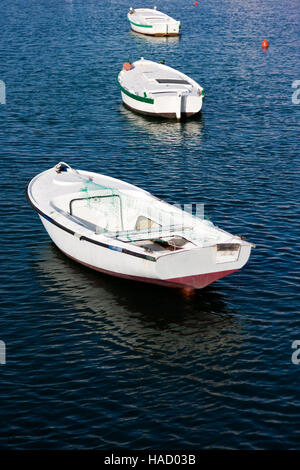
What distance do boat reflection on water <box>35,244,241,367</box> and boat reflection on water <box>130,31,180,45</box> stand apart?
196 ft

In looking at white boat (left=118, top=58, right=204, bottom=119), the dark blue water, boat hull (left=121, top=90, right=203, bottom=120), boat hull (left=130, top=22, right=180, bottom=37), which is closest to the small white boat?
boat hull (left=130, top=22, right=180, bottom=37)

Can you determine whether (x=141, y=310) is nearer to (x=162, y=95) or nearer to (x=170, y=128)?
(x=170, y=128)

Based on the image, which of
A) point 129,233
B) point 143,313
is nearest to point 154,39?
point 129,233

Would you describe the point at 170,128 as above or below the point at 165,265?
below

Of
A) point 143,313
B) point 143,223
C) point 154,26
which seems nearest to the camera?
point 143,313

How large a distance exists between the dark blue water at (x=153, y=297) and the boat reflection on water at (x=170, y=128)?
222mm

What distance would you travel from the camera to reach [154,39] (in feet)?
295

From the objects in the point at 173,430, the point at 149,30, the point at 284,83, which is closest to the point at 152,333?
the point at 173,430

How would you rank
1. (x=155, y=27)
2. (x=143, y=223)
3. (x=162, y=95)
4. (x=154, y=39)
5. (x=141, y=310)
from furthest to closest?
(x=154, y=39)
(x=155, y=27)
(x=162, y=95)
(x=143, y=223)
(x=141, y=310)

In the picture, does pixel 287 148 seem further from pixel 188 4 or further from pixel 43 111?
pixel 188 4

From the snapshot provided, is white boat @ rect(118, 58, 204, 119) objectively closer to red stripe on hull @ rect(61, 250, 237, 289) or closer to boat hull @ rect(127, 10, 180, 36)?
red stripe on hull @ rect(61, 250, 237, 289)

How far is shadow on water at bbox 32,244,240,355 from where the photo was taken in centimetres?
2653

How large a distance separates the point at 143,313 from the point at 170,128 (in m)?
27.4

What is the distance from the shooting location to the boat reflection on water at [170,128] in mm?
50781
